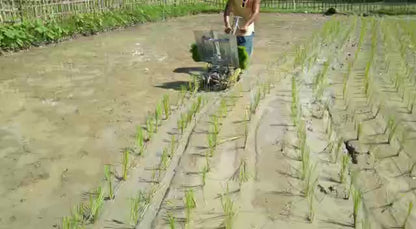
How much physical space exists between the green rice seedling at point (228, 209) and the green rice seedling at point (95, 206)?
0.83 metres

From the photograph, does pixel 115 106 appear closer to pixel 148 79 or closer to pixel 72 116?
pixel 72 116

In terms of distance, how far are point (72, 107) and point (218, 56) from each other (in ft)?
6.07

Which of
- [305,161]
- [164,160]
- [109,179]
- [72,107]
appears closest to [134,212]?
[109,179]

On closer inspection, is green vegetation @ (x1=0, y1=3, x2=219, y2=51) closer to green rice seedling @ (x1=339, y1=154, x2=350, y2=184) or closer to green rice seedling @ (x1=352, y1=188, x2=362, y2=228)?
green rice seedling @ (x1=339, y1=154, x2=350, y2=184)

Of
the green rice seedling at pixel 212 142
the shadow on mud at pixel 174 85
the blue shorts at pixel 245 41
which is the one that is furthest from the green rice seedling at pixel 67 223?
the blue shorts at pixel 245 41

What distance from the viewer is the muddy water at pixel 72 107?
3453 millimetres

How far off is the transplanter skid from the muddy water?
21.9 inches

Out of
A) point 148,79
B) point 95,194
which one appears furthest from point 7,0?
Answer: point 95,194

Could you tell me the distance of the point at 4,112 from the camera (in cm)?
525

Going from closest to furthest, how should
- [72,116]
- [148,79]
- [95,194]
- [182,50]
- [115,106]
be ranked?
[95,194] → [72,116] → [115,106] → [148,79] → [182,50]

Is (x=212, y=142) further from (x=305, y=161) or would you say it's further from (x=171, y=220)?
(x=171, y=220)

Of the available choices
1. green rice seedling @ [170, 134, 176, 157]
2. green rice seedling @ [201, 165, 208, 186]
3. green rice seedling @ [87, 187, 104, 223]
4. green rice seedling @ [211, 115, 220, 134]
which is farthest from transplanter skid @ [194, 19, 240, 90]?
green rice seedling @ [87, 187, 104, 223]

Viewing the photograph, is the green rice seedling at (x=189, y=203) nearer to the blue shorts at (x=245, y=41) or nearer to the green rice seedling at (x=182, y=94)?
the green rice seedling at (x=182, y=94)

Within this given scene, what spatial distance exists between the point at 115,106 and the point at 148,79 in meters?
1.34
